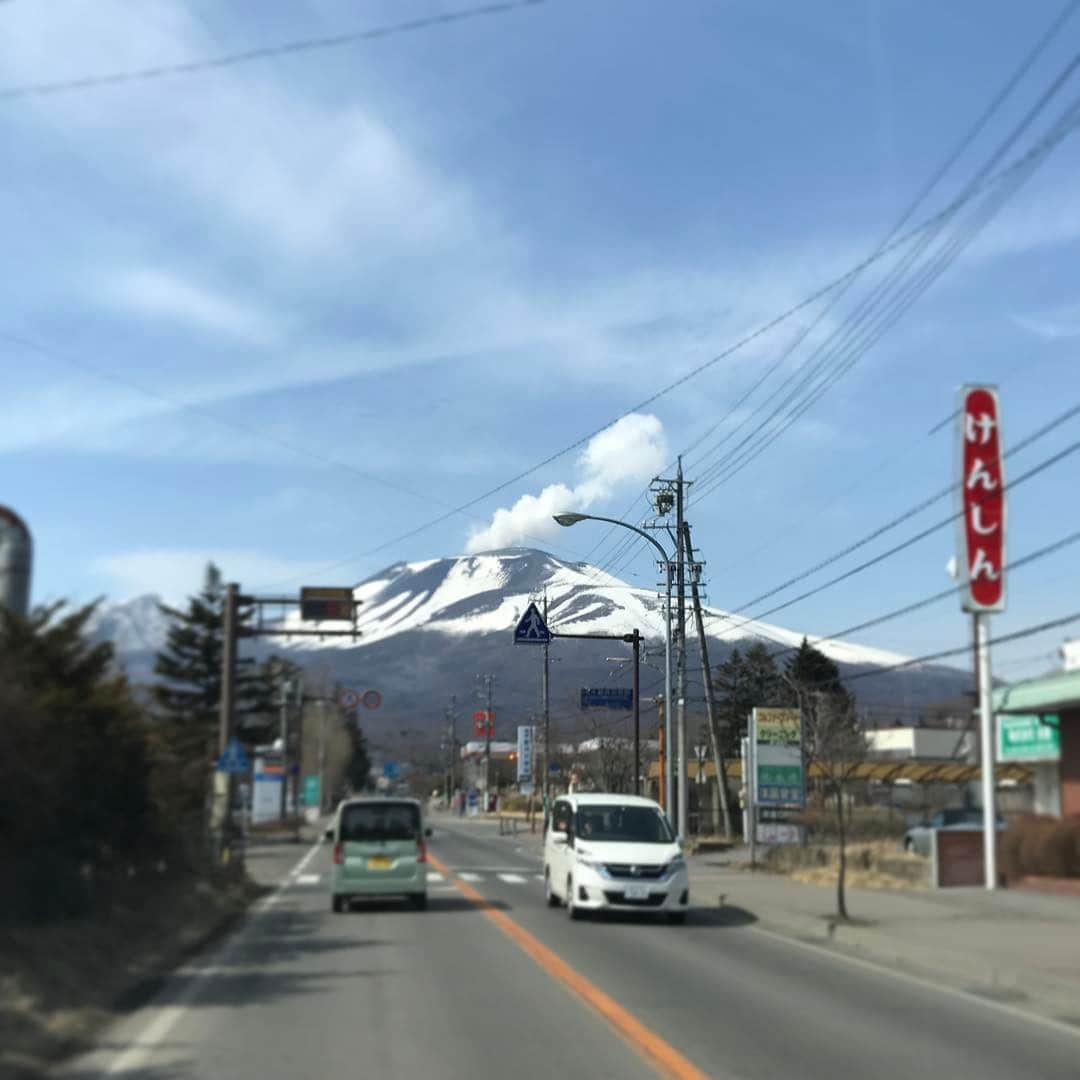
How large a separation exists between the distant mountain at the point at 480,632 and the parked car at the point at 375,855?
4859mm

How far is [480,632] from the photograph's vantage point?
46.6 meters

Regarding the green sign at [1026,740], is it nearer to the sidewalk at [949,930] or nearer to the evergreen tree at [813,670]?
the sidewalk at [949,930]

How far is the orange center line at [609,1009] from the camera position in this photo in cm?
885

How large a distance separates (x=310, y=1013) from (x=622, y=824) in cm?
1095

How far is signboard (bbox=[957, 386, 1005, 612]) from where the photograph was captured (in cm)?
2644

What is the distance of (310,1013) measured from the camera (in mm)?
10992

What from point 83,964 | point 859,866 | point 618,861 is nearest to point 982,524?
point 859,866

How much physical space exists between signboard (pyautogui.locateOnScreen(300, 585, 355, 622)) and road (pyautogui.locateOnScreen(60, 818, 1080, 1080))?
29.8 feet

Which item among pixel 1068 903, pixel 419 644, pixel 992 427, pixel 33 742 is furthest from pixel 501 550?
pixel 33 742

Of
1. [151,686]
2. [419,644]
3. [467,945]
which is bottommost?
[467,945]

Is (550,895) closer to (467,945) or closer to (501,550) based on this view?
(467,945)

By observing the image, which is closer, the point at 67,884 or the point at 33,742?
the point at 33,742

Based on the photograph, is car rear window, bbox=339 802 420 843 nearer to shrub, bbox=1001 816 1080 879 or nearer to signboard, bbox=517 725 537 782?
shrub, bbox=1001 816 1080 879

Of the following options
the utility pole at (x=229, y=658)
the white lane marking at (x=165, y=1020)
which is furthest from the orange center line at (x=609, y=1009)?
the utility pole at (x=229, y=658)
